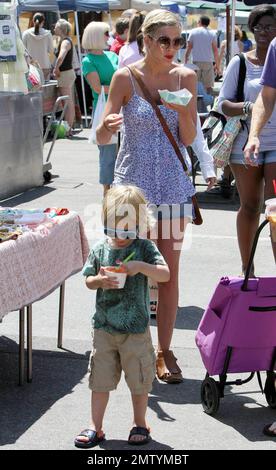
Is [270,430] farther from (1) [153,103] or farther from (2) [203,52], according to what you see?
(2) [203,52]

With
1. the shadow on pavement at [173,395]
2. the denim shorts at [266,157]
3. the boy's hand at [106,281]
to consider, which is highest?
the denim shorts at [266,157]

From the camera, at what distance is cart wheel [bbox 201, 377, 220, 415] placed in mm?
4867

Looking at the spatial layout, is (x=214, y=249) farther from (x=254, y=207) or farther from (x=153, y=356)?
(x=153, y=356)

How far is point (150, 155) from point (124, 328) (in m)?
1.19

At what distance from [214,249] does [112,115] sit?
13.4ft

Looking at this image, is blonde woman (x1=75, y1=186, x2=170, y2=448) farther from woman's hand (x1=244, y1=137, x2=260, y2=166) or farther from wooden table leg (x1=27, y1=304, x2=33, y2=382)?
woman's hand (x1=244, y1=137, x2=260, y2=166)

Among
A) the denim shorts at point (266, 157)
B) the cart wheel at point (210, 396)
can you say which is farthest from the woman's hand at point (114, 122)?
the denim shorts at point (266, 157)

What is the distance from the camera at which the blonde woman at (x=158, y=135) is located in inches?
203

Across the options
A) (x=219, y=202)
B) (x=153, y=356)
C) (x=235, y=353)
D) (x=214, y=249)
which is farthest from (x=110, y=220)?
(x=219, y=202)

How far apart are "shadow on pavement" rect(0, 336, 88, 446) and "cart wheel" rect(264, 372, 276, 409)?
3.44ft

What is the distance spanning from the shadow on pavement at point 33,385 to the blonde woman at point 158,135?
0.56 meters

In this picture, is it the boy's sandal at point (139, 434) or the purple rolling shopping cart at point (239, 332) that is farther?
the purple rolling shopping cart at point (239, 332)

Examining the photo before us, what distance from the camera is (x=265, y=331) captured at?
4895 mm

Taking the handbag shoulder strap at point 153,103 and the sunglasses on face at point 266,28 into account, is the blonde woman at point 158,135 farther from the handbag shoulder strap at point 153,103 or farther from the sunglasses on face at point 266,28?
the sunglasses on face at point 266,28
